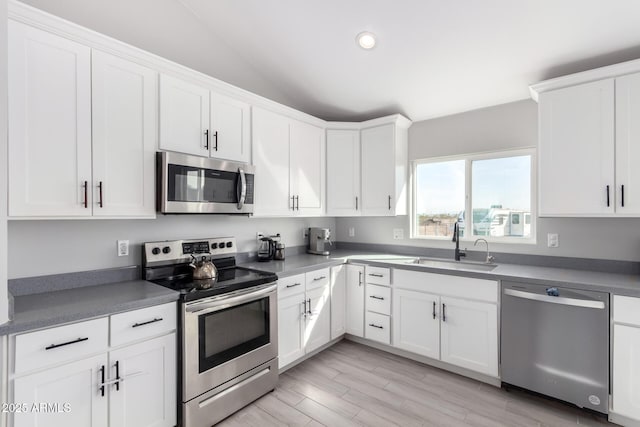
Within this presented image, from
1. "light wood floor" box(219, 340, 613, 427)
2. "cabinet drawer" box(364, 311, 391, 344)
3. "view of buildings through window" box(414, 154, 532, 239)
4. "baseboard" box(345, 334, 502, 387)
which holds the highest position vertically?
"view of buildings through window" box(414, 154, 532, 239)

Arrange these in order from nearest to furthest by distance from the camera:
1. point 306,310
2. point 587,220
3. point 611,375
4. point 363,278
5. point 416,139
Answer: point 611,375 < point 587,220 < point 306,310 < point 363,278 < point 416,139

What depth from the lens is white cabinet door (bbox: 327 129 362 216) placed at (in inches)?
139

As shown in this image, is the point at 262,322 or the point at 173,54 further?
the point at 173,54

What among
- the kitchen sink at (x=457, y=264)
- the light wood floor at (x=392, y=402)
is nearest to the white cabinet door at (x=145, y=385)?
the light wood floor at (x=392, y=402)

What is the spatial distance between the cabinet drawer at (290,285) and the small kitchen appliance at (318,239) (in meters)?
0.77

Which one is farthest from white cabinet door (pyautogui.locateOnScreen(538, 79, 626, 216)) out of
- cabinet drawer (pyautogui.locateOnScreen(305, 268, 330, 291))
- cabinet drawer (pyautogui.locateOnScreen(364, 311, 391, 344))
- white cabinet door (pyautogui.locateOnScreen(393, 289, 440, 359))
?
cabinet drawer (pyautogui.locateOnScreen(305, 268, 330, 291))

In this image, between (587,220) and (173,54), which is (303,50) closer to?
(173,54)

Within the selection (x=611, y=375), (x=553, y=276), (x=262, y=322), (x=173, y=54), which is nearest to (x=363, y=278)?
(x=262, y=322)

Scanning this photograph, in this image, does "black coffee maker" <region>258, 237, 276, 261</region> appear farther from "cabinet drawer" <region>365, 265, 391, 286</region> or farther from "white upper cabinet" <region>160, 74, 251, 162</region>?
"cabinet drawer" <region>365, 265, 391, 286</region>

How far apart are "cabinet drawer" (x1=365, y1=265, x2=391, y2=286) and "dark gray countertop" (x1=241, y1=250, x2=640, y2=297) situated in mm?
57

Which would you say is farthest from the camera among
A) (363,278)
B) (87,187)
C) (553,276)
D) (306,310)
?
(363,278)

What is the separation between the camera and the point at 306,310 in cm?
280

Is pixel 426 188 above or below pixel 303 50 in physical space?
below

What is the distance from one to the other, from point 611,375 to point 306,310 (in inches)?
86.0
